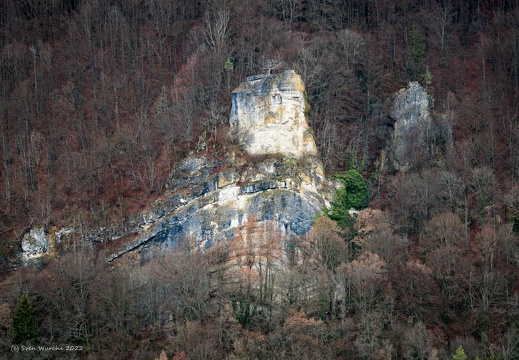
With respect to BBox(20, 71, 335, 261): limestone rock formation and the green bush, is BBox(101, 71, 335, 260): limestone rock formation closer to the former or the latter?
BBox(20, 71, 335, 261): limestone rock formation

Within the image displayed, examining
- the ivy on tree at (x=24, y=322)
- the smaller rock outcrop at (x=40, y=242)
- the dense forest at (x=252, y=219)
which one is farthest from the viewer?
the smaller rock outcrop at (x=40, y=242)

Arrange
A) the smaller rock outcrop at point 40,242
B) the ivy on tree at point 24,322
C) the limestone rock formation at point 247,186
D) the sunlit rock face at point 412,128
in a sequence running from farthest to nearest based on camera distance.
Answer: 1. the sunlit rock face at point 412,128
2. the smaller rock outcrop at point 40,242
3. the limestone rock formation at point 247,186
4. the ivy on tree at point 24,322

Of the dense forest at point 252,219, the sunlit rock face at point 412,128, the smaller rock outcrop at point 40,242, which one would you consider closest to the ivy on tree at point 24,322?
the dense forest at point 252,219

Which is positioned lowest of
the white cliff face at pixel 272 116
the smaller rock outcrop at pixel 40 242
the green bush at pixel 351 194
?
the smaller rock outcrop at pixel 40 242

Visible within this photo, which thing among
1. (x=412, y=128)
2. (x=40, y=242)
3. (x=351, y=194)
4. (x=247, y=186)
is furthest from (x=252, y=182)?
(x=40, y=242)

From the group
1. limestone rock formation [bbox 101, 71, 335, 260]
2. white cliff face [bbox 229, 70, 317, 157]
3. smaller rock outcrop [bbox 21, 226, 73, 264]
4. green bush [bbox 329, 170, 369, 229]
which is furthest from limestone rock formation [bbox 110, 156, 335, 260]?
smaller rock outcrop [bbox 21, 226, 73, 264]

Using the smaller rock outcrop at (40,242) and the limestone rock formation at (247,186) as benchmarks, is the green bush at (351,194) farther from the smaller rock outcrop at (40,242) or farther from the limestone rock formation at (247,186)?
the smaller rock outcrop at (40,242)
